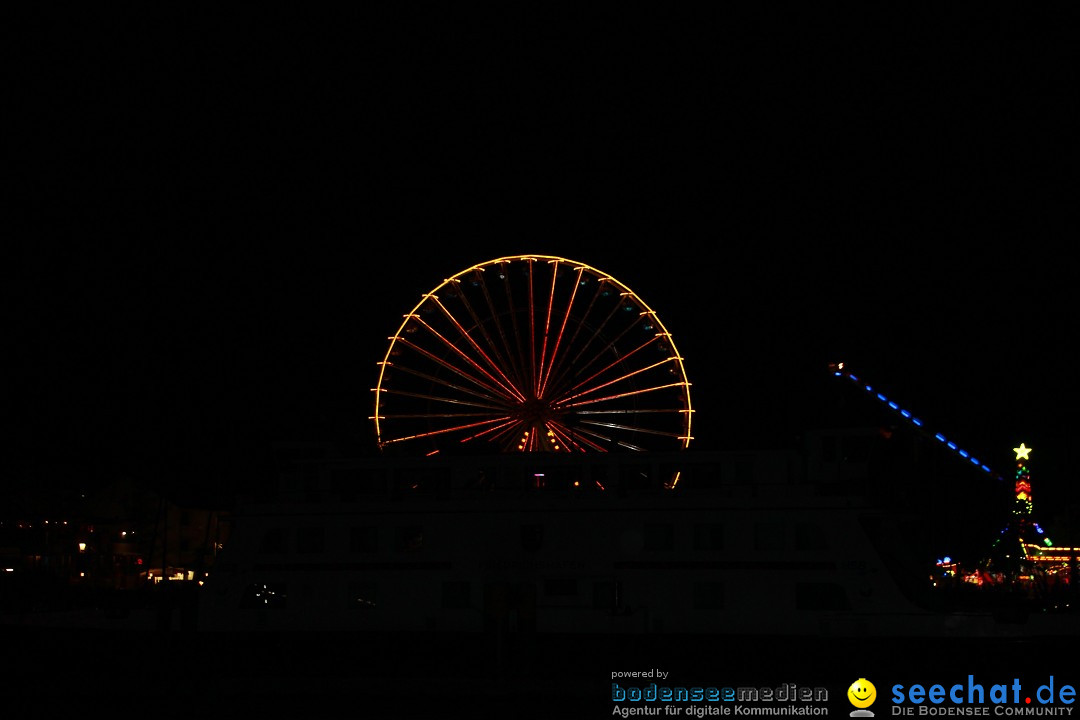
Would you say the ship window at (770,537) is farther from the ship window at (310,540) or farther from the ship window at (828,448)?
the ship window at (310,540)

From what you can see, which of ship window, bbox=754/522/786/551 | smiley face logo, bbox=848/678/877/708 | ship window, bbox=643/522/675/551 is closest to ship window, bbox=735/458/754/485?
ship window, bbox=754/522/786/551

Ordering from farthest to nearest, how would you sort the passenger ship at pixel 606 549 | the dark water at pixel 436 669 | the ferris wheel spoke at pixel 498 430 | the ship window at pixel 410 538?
1. the ferris wheel spoke at pixel 498 430
2. the ship window at pixel 410 538
3. the passenger ship at pixel 606 549
4. the dark water at pixel 436 669

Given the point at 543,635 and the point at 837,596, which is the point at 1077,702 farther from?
the point at 543,635

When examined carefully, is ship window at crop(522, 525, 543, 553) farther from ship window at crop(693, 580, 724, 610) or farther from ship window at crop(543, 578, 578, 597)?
ship window at crop(693, 580, 724, 610)

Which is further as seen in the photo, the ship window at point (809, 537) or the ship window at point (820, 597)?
the ship window at point (809, 537)

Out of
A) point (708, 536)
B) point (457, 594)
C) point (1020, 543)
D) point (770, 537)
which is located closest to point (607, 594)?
point (708, 536)

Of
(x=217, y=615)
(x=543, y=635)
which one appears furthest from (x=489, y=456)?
(x=217, y=615)

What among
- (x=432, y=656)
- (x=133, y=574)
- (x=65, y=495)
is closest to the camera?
(x=432, y=656)

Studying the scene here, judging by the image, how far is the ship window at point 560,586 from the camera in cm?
2572

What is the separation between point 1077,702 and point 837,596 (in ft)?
24.7

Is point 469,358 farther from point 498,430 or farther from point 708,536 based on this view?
point 708,536

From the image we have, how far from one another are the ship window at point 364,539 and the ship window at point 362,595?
821mm

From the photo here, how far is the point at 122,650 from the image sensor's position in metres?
23.9

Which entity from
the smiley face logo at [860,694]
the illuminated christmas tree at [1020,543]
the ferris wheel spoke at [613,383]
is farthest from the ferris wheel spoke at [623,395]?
the illuminated christmas tree at [1020,543]
